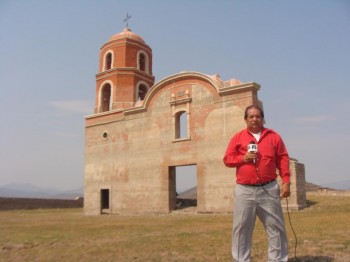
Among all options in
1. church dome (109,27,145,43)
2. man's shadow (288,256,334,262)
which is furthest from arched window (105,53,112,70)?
man's shadow (288,256,334,262)

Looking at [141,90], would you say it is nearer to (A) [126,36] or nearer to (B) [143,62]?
(B) [143,62]

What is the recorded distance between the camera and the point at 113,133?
2348 cm

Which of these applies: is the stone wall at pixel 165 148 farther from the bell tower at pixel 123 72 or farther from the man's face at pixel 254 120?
the man's face at pixel 254 120

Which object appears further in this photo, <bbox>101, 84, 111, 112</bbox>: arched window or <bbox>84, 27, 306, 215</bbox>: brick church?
<bbox>101, 84, 111, 112</bbox>: arched window

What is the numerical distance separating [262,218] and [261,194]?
341mm

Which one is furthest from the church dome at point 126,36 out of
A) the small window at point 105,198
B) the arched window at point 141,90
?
the small window at point 105,198

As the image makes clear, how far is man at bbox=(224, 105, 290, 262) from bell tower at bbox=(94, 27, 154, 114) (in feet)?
64.2

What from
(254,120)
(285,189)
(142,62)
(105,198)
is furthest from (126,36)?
(285,189)

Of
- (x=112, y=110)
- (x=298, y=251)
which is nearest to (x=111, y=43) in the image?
(x=112, y=110)

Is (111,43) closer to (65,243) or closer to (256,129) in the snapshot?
(65,243)

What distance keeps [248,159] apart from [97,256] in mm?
4580

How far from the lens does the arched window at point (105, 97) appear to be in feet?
82.8

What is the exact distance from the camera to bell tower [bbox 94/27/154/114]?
79.6ft

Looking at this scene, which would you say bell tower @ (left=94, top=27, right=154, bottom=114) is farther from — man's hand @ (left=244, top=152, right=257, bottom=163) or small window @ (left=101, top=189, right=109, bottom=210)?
man's hand @ (left=244, top=152, right=257, bottom=163)
